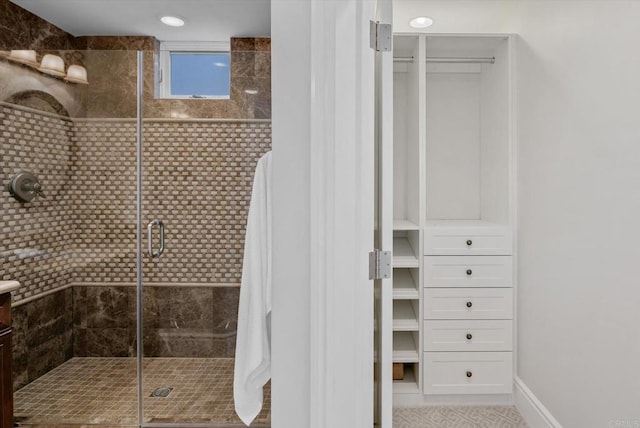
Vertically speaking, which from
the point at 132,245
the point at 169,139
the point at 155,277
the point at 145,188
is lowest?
the point at 155,277

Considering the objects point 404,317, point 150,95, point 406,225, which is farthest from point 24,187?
point 404,317

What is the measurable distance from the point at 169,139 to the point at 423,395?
2.10 metres

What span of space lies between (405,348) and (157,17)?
2541mm

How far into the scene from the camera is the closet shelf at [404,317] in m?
2.28

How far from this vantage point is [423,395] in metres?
2.30

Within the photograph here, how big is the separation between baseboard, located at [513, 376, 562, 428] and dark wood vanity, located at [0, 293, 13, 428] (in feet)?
8.49

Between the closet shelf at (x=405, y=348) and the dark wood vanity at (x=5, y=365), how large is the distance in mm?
1964

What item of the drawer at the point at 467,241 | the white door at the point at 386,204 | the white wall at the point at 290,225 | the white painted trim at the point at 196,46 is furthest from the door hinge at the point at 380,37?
the drawer at the point at 467,241

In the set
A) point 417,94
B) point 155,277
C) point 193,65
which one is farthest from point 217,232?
point 417,94

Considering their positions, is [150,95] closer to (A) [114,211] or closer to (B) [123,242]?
(A) [114,211]

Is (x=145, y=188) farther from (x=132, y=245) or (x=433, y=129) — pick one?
(x=433, y=129)

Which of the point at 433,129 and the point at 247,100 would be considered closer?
the point at 247,100

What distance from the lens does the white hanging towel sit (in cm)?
143

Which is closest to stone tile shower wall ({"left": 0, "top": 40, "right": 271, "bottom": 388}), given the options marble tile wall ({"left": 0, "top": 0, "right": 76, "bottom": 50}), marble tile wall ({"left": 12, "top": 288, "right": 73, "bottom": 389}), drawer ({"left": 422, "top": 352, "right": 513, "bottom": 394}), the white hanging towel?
marble tile wall ({"left": 12, "top": 288, "right": 73, "bottom": 389})
